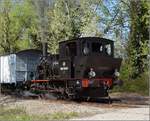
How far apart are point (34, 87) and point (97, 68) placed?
18.7ft

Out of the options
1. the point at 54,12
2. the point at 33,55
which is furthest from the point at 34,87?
the point at 54,12

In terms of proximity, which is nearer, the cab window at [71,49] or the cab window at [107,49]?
the cab window at [71,49]

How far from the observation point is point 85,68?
2452cm

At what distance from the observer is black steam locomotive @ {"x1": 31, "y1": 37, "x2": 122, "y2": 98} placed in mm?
24531

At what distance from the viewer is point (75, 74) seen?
25047 mm

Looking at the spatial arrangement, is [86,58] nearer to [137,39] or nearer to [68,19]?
[137,39]

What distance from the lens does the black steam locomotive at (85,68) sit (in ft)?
80.5

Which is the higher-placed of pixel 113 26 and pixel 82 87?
pixel 113 26

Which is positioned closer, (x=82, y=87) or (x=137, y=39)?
(x=82, y=87)

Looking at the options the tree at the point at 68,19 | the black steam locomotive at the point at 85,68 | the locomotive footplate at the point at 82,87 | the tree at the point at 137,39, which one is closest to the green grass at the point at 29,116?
the locomotive footplate at the point at 82,87

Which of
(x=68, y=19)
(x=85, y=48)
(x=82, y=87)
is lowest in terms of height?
(x=82, y=87)

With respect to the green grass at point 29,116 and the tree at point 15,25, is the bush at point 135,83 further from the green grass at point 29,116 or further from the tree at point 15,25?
the tree at point 15,25

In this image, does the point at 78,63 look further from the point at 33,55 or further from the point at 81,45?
the point at 33,55

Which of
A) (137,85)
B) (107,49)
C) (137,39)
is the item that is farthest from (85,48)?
(137,39)
